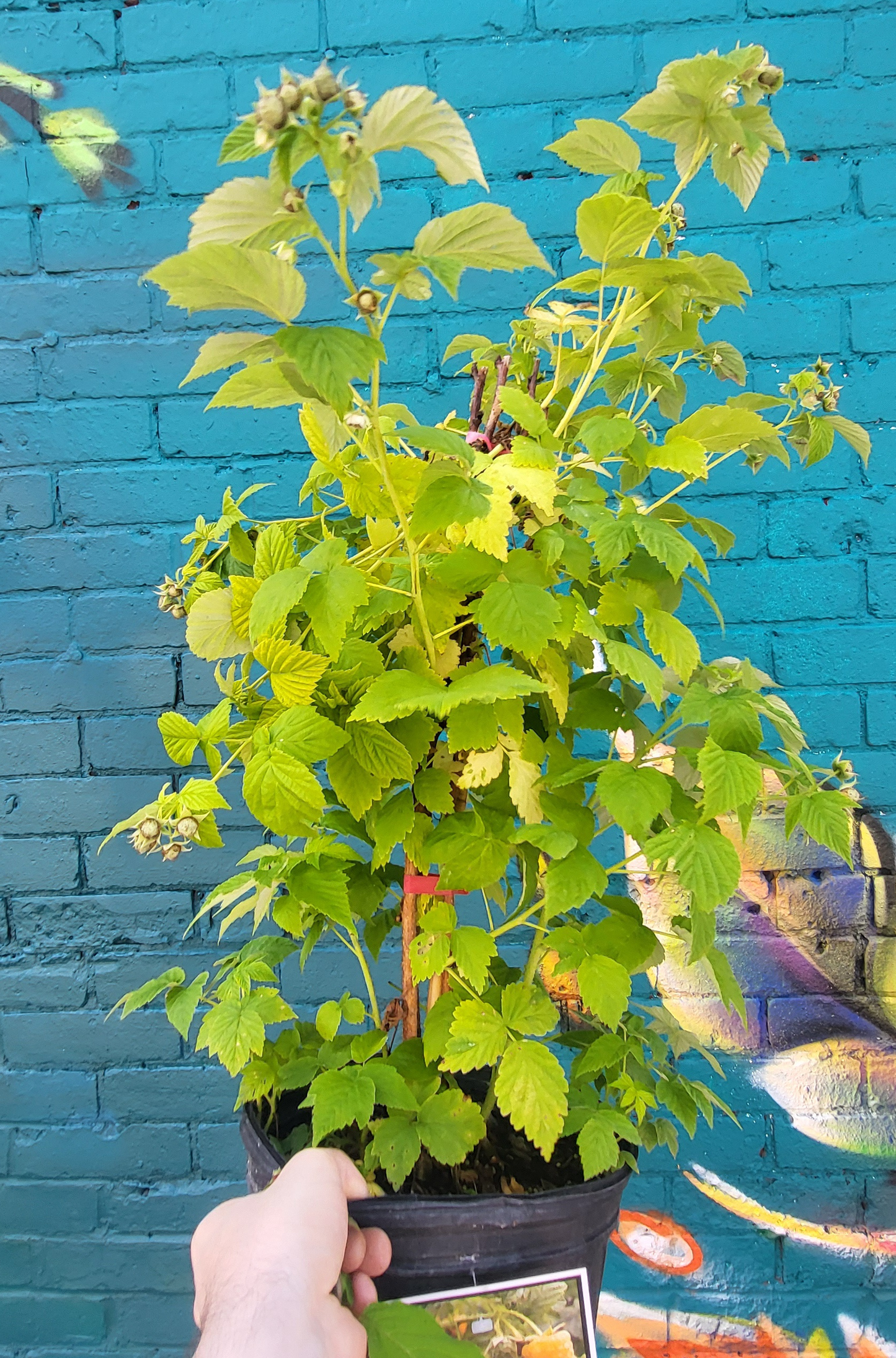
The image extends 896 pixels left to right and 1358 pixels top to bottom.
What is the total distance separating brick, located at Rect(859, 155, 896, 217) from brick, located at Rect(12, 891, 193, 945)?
1344 mm

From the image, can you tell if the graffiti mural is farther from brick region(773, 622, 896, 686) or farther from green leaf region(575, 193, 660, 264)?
green leaf region(575, 193, 660, 264)

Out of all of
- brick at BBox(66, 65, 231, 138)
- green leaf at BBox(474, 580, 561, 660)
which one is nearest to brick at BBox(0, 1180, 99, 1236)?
green leaf at BBox(474, 580, 561, 660)

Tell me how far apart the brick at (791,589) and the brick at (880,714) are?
0.12 meters

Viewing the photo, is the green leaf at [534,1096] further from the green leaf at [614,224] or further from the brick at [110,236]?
the brick at [110,236]

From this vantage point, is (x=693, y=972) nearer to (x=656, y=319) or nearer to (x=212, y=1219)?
(x=212, y=1219)

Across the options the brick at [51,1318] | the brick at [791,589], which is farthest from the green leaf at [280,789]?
the brick at [51,1318]

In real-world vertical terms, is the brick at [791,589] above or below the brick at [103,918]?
above

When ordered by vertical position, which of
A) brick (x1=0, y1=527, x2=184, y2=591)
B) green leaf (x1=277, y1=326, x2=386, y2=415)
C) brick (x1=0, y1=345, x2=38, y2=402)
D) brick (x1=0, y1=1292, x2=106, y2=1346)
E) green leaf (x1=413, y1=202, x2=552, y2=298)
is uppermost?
brick (x1=0, y1=345, x2=38, y2=402)

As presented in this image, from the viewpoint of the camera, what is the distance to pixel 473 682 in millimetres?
549

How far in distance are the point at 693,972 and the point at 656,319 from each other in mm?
908

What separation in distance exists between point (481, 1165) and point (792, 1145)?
2.21ft

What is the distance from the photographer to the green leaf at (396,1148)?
63cm

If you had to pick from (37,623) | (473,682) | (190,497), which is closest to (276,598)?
(473,682)

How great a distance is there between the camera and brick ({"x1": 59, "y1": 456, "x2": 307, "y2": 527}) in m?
1.21
